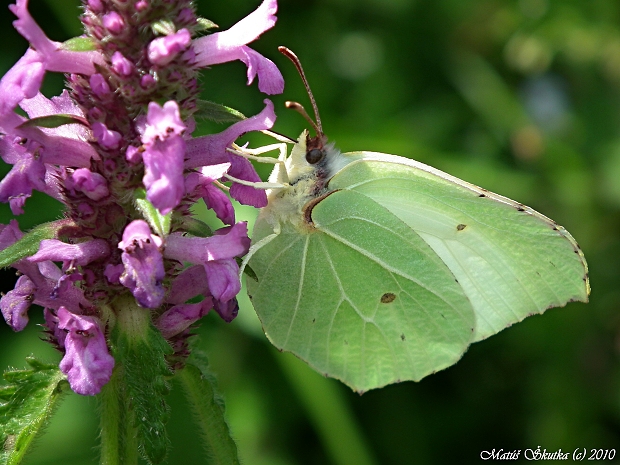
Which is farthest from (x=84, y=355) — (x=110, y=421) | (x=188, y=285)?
(x=188, y=285)

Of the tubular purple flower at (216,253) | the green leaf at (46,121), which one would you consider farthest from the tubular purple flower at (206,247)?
the green leaf at (46,121)

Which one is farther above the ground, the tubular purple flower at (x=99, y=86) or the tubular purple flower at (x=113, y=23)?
the tubular purple flower at (x=113, y=23)

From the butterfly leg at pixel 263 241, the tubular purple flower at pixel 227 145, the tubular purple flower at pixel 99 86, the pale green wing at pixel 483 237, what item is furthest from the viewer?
the pale green wing at pixel 483 237

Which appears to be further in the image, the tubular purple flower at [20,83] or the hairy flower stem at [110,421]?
the hairy flower stem at [110,421]

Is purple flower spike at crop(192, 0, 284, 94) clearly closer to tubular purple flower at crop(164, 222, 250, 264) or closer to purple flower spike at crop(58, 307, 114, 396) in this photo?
tubular purple flower at crop(164, 222, 250, 264)

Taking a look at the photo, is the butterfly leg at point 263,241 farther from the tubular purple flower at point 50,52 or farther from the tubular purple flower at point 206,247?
the tubular purple flower at point 50,52

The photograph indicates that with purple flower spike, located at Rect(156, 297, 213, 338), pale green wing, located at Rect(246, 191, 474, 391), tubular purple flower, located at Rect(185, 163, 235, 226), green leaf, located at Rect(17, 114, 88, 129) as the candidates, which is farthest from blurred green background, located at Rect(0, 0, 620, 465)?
green leaf, located at Rect(17, 114, 88, 129)

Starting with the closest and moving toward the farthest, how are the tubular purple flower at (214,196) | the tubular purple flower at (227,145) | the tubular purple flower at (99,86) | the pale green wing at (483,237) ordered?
the tubular purple flower at (99,86), the tubular purple flower at (227,145), the tubular purple flower at (214,196), the pale green wing at (483,237)
